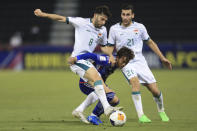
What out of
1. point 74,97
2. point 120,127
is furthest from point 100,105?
point 74,97

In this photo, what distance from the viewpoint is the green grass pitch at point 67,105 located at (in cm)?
771

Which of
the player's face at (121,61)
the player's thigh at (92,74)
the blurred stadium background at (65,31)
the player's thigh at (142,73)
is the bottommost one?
the blurred stadium background at (65,31)

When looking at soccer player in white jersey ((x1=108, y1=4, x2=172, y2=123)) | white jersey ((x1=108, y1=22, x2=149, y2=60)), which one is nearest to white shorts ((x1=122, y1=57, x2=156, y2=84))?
soccer player in white jersey ((x1=108, y1=4, x2=172, y2=123))

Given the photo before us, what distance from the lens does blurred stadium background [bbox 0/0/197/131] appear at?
29.5 ft

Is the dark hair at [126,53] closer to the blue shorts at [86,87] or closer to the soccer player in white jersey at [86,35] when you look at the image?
the soccer player in white jersey at [86,35]

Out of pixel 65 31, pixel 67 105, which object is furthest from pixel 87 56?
pixel 65 31

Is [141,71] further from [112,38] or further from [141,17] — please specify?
[141,17]

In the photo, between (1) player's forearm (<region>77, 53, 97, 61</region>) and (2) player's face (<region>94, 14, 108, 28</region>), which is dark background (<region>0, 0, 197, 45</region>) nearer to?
(2) player's face (<region>94, 14, 108, 28</region>)

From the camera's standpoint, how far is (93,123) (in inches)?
321

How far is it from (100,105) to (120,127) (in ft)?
3.47

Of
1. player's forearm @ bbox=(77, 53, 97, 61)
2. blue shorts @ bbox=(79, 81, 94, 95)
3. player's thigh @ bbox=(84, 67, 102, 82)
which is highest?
player's forearm @ bbox=(77, 53, 97, 61)

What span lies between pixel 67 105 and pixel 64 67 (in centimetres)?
1323

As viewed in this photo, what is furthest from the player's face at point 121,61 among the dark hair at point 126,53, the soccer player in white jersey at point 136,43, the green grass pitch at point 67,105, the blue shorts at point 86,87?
the green grass pitch at point 67,105

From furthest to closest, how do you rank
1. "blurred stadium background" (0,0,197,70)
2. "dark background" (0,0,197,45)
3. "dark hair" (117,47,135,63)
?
"dark background" (0,0,197,45) < "blurred stadium background" (0,0,197,70) < "dark hair" (117,47,135,63)
